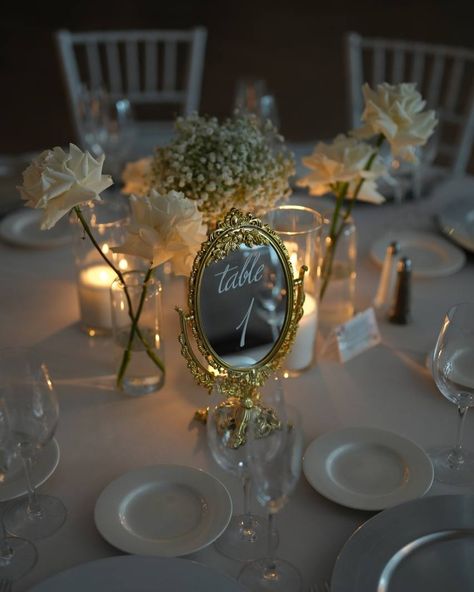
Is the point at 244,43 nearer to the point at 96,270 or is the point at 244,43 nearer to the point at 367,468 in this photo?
the point at 96,270

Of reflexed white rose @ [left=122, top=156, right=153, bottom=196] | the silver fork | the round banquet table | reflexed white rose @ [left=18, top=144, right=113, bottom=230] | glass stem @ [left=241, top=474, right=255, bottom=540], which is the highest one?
reflexed white rose @ [left=18, top=144, right=113, bottom=230]

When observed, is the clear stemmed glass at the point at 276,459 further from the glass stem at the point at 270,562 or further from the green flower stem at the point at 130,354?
the green flower stem at the point at 130,354

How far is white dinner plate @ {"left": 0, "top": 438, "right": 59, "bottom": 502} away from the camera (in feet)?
3.55

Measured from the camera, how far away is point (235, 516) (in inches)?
41.4

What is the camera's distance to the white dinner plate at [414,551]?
3.04 ft

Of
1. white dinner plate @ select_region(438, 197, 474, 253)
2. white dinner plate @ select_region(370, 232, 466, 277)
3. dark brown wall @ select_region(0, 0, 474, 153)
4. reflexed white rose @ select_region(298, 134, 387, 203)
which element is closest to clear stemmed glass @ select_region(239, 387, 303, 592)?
reflexed white rose @ select_region(298, 134, 387, 203)

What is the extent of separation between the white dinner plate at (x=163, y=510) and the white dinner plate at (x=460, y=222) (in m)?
0.99

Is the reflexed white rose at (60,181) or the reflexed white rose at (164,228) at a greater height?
the reflexed white rose at (60,181)

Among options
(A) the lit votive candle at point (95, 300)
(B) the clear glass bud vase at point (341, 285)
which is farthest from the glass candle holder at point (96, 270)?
(B) the clear glass bud vase at point (341, 285)

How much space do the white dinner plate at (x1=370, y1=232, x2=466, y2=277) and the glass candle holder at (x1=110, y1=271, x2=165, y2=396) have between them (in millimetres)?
642

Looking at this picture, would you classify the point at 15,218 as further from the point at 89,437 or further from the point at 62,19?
the point at 62,19

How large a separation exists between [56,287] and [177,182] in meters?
0.53

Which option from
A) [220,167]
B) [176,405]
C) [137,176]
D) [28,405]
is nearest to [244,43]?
[137,176]

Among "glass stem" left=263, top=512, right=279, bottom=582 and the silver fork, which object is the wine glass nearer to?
the silver fork
